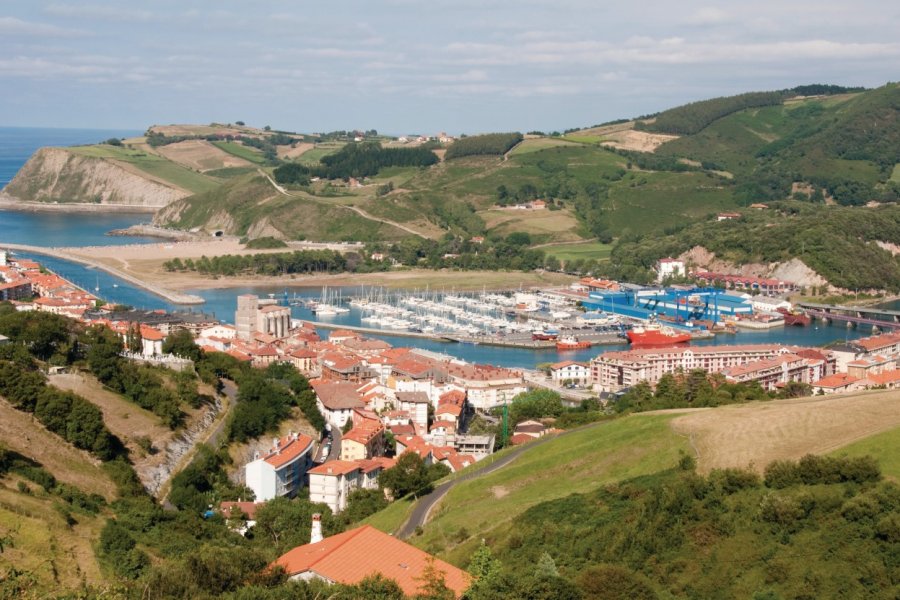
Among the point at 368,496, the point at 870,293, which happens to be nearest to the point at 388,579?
the point at 368,496

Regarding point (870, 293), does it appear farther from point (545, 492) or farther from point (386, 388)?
point (545, 492)

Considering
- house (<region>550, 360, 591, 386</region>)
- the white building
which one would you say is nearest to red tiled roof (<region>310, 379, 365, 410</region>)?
house (<region>550, 360, 591, 386</region>)

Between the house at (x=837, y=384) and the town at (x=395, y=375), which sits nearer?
the town at (x=395, y=375)

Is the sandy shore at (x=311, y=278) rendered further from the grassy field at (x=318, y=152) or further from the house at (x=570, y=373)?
the grassy field at (x=318, y=152)

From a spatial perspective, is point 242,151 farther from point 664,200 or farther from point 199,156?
point 664,200

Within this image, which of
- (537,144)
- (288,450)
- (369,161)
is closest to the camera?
(288,450)

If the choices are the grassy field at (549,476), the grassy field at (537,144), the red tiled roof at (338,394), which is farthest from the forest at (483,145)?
the grassy field at (549,476)

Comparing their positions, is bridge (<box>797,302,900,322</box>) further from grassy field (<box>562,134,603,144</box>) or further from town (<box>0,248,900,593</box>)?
grassy field (<box>562,134,603,144</box>)

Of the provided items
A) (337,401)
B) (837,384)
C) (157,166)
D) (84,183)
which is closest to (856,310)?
(837,384)
